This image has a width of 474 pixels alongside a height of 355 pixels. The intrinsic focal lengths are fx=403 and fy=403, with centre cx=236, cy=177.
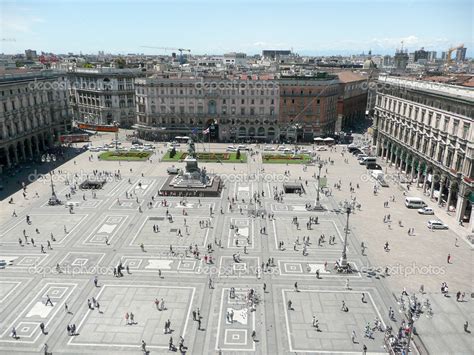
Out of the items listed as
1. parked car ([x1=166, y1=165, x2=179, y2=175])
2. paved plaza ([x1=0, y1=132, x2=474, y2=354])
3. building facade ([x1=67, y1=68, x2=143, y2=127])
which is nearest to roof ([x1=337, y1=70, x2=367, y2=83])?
building facade ([x1=67, y1=68, x2=143, y2=127])

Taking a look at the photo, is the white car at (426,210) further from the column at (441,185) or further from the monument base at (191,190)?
the monument base at (191,190)

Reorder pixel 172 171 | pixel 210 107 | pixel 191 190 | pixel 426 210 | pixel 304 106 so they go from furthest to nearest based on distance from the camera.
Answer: pixel 210 107 < pixel 304 106 < pixel 172 171 < pixel 191 190 < pixel 426 210

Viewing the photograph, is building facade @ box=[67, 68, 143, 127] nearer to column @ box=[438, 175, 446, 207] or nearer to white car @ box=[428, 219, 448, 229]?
column @ box=[438, 175, 446, 207]

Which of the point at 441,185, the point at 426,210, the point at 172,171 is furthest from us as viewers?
the point at 172,171

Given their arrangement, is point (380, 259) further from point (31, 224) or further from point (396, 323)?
point (31, 224)

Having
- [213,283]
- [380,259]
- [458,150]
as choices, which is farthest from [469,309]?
[458,150]

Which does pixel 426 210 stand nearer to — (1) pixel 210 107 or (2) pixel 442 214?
(2) pixel 442 214

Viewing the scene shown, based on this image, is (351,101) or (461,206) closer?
(461,206)

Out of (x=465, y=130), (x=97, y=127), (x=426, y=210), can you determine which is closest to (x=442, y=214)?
(x=426, y=210)
